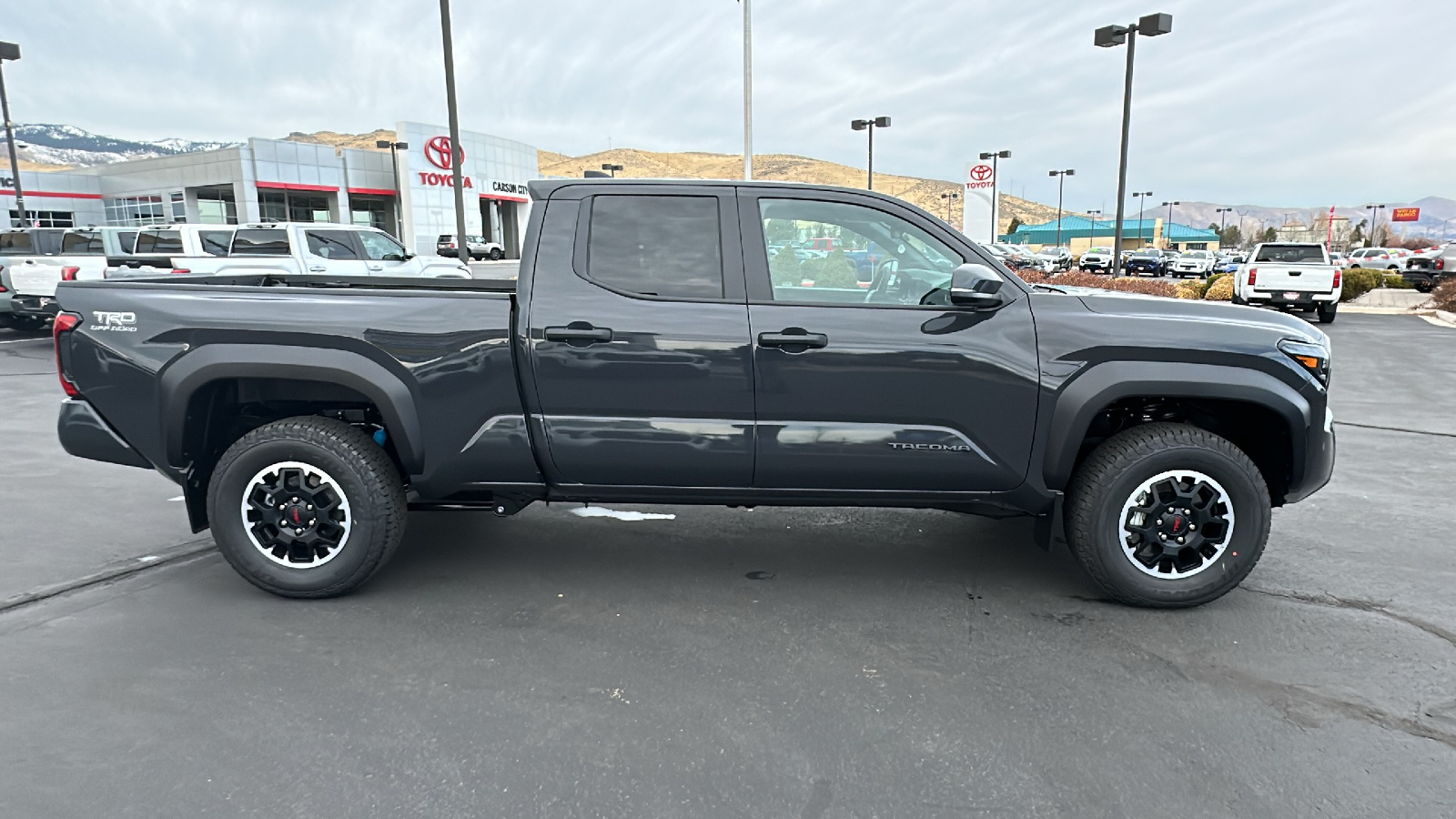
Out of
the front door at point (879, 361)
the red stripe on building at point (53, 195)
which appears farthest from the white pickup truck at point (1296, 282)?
the red stripe on building at point (53, 195)

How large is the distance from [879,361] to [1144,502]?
136 cm

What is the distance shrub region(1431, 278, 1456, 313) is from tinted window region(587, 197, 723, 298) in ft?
75.3

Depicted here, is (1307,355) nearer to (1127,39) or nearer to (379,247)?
(379,247)

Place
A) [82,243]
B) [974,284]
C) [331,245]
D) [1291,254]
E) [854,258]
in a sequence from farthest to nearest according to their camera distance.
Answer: [1291,254]
[82,243]
[331,245]
[854,258]
[974,284]

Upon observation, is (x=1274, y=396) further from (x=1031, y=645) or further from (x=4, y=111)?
(x=4, y=111)

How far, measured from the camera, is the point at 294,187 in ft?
155

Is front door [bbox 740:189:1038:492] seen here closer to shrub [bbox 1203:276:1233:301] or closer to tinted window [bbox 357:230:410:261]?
tinted window [bbox 357:230:410:261]

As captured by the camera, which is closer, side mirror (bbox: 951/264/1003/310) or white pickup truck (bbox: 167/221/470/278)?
side mirror (bbox: 951/264/1003/310)

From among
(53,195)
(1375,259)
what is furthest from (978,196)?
(53,195)

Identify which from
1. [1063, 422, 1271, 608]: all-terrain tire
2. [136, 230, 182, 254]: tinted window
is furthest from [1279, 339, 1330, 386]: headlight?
[136, 230, 182, 254]: tinted window

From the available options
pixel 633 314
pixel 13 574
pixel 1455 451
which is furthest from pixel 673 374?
pixel 1455 451

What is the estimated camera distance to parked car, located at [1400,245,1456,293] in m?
26.7

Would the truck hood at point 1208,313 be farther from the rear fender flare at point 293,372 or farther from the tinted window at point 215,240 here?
the tinted window at point 215,240

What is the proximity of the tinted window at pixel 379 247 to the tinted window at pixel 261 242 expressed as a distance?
1.24 meters
